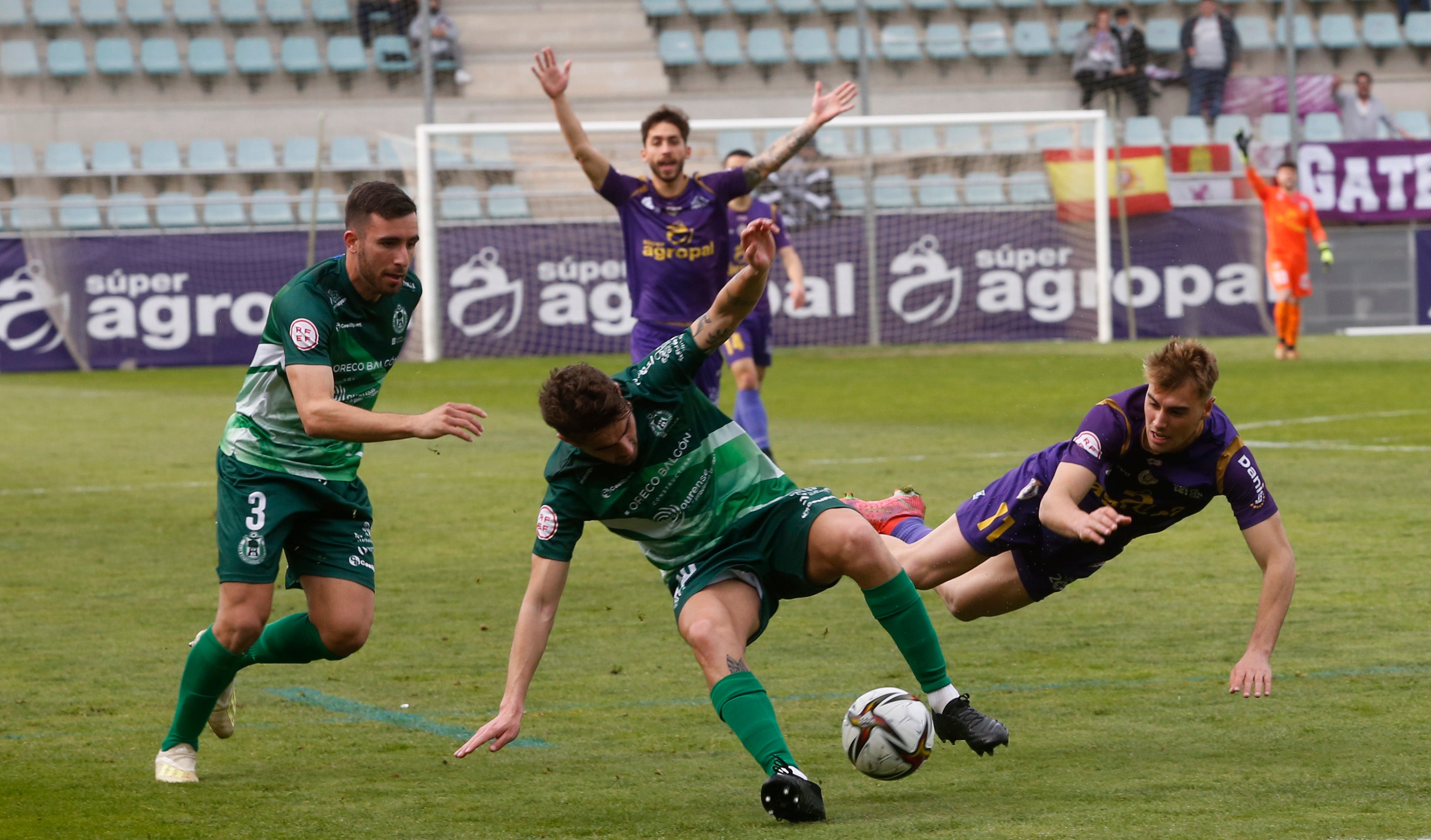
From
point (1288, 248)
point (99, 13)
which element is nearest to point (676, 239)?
point (1288, 248)

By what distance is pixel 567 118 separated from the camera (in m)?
8.63

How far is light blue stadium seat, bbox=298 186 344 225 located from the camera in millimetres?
23094

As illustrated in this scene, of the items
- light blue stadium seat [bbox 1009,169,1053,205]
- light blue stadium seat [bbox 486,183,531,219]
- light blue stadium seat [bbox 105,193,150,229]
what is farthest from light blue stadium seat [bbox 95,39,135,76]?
light blue stadium seat [bbox 1009,169,1053,205]

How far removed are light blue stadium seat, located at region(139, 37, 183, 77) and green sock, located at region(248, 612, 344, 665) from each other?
73.5 feet

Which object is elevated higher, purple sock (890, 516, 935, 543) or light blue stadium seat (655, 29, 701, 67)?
light blue stadium seat (655, 29, 701, 67)

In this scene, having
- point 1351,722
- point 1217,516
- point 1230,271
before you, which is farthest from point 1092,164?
point 1351,722

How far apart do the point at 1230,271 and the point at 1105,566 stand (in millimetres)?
16177

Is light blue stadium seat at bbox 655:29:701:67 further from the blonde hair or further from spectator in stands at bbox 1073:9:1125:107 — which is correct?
the blonde hair

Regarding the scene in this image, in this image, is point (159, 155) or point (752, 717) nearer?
point (752, 717)

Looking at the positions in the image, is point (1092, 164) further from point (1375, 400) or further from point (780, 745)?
point (780, 745)

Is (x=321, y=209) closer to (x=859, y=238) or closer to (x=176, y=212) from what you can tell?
(x=176, y=212)

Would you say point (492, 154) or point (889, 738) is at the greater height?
point (492, 154)

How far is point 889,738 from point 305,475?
1807mm

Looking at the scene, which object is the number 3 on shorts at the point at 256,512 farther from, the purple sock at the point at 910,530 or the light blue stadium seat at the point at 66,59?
the light blue stadium seat at the point at 66,59
